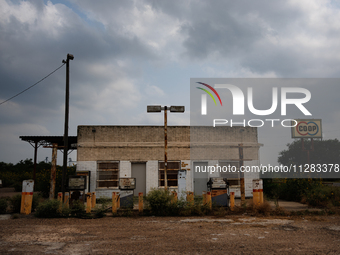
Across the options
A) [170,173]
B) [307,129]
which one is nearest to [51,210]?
[170,173]

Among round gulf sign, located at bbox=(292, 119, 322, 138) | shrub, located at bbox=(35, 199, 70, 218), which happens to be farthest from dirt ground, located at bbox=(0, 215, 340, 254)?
round gulf sign, located at bbox=(292, 119, 322, 138)

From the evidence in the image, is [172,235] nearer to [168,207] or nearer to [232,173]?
[168,207]

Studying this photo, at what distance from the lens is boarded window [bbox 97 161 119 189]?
18281 millimetres

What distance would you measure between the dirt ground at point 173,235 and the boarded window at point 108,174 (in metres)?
7.71

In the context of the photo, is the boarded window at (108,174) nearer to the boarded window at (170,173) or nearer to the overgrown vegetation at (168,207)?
the boarded window at (170,173)

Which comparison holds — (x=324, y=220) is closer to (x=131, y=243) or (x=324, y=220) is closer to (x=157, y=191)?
(x=157, y=191)

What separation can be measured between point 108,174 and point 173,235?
451 inches

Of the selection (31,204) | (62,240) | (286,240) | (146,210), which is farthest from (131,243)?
(31,204)

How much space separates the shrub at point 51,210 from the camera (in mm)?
10711

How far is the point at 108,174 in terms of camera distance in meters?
18.4

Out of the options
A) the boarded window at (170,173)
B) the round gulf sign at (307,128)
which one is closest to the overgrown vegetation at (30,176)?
the boarded window at (170,173)

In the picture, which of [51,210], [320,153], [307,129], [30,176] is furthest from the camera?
[320,153]

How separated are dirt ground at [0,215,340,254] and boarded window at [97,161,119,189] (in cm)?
771

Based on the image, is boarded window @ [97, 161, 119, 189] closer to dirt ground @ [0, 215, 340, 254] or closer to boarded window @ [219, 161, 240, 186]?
boarded window @ [219, 161, 240, 186]
